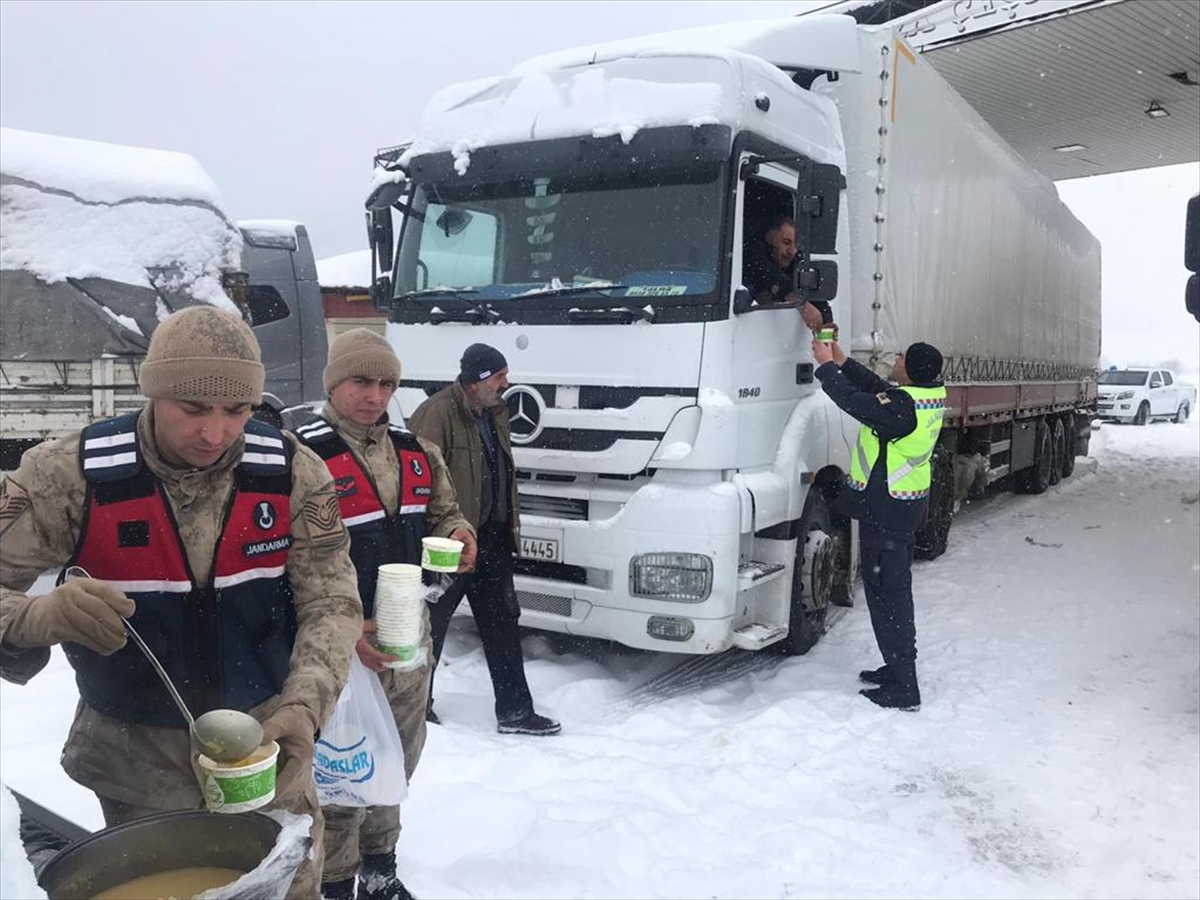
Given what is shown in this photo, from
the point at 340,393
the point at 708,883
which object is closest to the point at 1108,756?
the point at 708,883

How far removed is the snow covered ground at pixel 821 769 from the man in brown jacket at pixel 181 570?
58.9 inches

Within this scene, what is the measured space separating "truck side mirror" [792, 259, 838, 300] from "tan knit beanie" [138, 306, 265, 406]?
368cm

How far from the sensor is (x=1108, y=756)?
182 inches

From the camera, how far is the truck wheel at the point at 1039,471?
1287 centimetres

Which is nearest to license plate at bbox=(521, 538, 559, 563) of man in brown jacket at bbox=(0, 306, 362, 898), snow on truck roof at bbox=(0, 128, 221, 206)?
man in brown jacket at bbox=(0, 306, 362, 898)

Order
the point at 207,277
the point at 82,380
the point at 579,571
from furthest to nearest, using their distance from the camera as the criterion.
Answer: the point at 207,277 < the point at 82,380 < the point at 579,571

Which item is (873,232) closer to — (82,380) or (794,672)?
(794,672)

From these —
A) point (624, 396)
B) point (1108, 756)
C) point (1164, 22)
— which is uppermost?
point (1164, 22)

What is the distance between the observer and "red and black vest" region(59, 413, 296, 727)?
1916 millimetres

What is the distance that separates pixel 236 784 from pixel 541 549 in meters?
3.51

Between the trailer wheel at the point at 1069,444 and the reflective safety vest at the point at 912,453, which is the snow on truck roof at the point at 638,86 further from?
the trailer wheel at the point at 1069,444

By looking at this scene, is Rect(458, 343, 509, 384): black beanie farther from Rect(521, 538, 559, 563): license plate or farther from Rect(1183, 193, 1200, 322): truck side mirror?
Rect(1183, 193, 1200, 322): truck side mirror

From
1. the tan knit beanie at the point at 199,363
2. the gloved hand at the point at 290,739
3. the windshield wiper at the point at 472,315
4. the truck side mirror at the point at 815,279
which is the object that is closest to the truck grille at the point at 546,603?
the windshield wiper at the point at 472,315

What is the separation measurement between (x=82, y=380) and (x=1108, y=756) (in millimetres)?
8677
